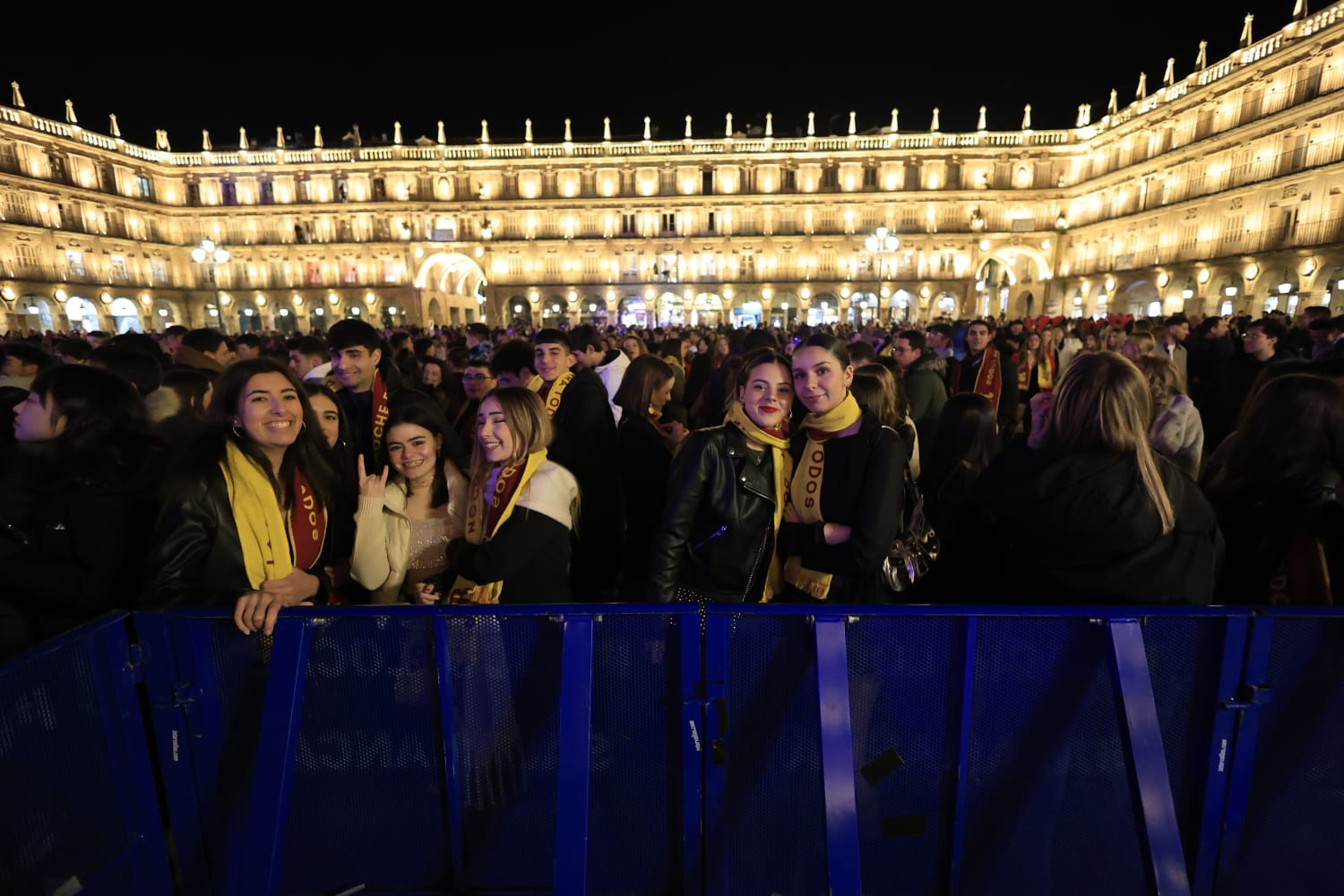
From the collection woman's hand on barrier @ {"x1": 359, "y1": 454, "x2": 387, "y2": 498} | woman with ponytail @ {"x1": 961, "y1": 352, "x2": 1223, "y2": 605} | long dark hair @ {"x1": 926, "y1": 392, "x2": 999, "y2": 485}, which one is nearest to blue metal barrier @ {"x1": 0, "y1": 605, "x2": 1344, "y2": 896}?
woman with ponytail @ {"x1": 961, "y1": 352, "x2": 1223, "y2": 605}

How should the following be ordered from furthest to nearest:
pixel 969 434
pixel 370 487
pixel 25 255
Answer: pixel 25 255 → pixel 969 434 → pixel 370 487

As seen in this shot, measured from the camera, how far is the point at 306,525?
2.71 meters

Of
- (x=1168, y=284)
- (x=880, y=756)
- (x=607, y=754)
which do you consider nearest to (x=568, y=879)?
(x=607, y=754)

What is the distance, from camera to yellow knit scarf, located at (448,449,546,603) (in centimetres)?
272

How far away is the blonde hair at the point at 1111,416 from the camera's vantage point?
2.32 m

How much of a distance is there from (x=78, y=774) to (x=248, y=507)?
Result: 0.92 metres

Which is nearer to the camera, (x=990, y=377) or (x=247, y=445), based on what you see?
(x=247, y=445)

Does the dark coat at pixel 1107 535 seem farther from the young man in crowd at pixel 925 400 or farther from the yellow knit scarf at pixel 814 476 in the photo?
the young man in crowd at pixel 925 400

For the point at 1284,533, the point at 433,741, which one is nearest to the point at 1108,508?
the point at 1284,533

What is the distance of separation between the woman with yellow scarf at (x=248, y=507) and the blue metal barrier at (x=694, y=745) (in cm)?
23

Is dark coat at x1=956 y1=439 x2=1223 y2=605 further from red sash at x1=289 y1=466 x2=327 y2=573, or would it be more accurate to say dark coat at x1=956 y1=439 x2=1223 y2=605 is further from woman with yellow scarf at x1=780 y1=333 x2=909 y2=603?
red sash at x1=289 y1=466 x2=327 y2=573

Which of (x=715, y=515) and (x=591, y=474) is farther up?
(x=715, y=515)

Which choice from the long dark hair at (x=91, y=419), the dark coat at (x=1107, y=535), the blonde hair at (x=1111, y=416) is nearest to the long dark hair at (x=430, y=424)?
the long dark hair at (x=91, y=419)

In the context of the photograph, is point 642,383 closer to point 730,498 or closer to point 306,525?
point 730,498
